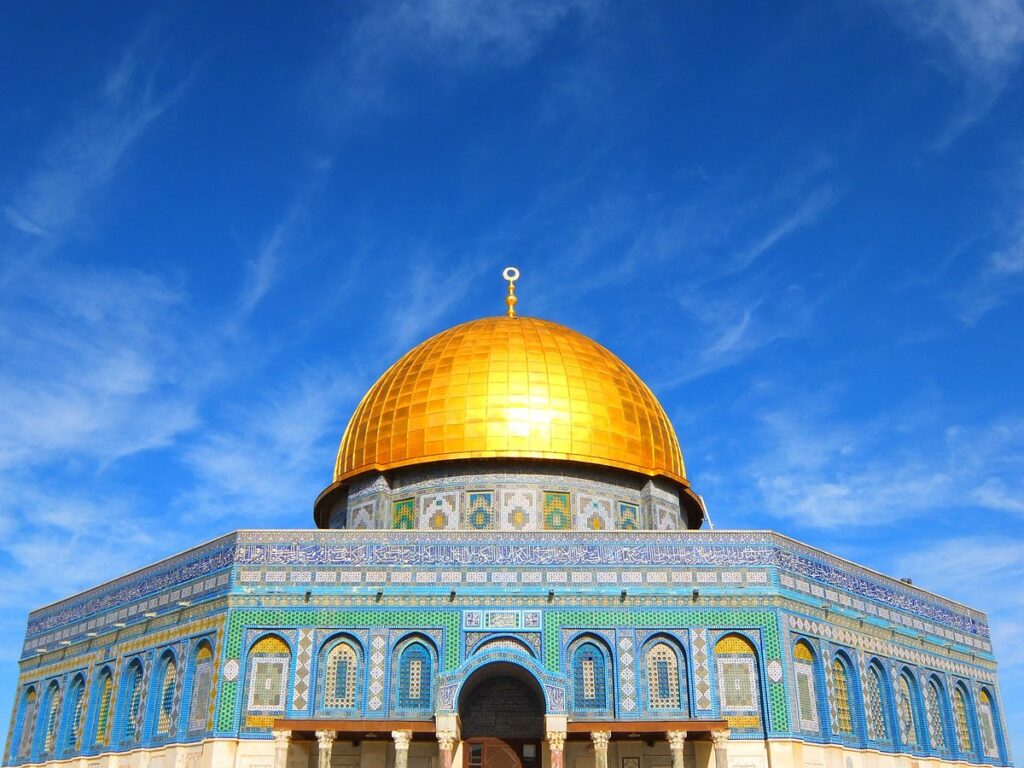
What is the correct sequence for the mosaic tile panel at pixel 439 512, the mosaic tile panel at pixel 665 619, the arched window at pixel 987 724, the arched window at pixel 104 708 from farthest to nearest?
the arched window at pixel 987 724
the mosaic tile panel at pixel 439 512
the arched window at pixel 104 708
the mosaic tile panel at pixel 665 619

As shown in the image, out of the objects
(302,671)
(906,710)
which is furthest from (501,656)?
(906,710)

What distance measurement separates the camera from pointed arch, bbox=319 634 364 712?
19391 mm

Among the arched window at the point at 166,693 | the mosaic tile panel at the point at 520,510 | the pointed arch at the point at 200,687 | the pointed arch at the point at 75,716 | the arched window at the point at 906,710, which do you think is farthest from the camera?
the mosaic tile panel at the point at 520,510

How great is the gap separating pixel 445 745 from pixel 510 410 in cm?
828

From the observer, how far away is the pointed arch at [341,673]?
1939 centimetres

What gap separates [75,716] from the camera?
22969 mm

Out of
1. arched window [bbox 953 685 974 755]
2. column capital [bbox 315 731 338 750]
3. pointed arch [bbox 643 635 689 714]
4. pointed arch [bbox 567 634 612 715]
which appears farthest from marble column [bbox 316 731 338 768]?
arched window [bbox 953 685 974 755]

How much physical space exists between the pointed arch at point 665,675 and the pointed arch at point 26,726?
14154 millimetres

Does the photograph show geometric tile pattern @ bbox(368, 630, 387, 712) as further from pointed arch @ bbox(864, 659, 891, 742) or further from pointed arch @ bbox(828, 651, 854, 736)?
pointed arch @ bbox(864, 659, 891, 742)

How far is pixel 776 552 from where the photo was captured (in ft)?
66.8

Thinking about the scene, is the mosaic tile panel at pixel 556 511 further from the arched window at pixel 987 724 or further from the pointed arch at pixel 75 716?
the arched window at pixel 987 724

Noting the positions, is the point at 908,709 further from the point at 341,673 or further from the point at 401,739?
the point at 341,673

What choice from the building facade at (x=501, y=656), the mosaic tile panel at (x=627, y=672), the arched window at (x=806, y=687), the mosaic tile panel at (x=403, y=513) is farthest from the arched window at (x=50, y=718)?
the arched window at (x=806, y=687)

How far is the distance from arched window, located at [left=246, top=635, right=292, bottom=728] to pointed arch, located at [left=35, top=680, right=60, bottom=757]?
676 cm
